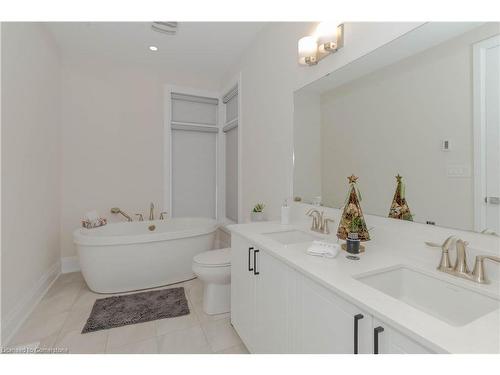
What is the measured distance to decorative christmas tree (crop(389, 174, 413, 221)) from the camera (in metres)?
1.26

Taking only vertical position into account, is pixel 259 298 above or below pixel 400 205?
below

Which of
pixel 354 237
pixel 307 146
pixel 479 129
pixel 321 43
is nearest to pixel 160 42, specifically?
pixel 321 43

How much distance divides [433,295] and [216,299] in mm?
1637

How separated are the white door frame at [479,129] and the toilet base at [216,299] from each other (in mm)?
1809

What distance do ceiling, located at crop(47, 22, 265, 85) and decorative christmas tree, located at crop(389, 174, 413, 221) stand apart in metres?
2.14

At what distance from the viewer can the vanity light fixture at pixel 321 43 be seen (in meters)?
1.56

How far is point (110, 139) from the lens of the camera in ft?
10.7

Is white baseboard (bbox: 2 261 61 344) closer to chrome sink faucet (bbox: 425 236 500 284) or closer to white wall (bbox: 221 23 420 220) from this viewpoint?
white wall (bbox: 221 23 420 220)

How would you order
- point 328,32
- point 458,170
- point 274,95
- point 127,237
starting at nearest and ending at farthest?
point 458,170 < point 328,32 < point 274,95 < point 127,237

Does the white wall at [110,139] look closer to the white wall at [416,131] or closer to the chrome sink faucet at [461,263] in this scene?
the white wall at [416,131]

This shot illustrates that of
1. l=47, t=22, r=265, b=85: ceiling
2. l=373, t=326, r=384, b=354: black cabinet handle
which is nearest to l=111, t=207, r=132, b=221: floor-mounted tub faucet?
l=47, t=22, r=265, b=85: ceiling

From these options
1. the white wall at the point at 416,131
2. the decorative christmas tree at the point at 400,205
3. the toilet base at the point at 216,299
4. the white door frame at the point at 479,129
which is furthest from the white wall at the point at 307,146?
the toilet base at the point at 216,299

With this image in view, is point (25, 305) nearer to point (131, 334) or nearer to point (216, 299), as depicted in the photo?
point (131, 334)
